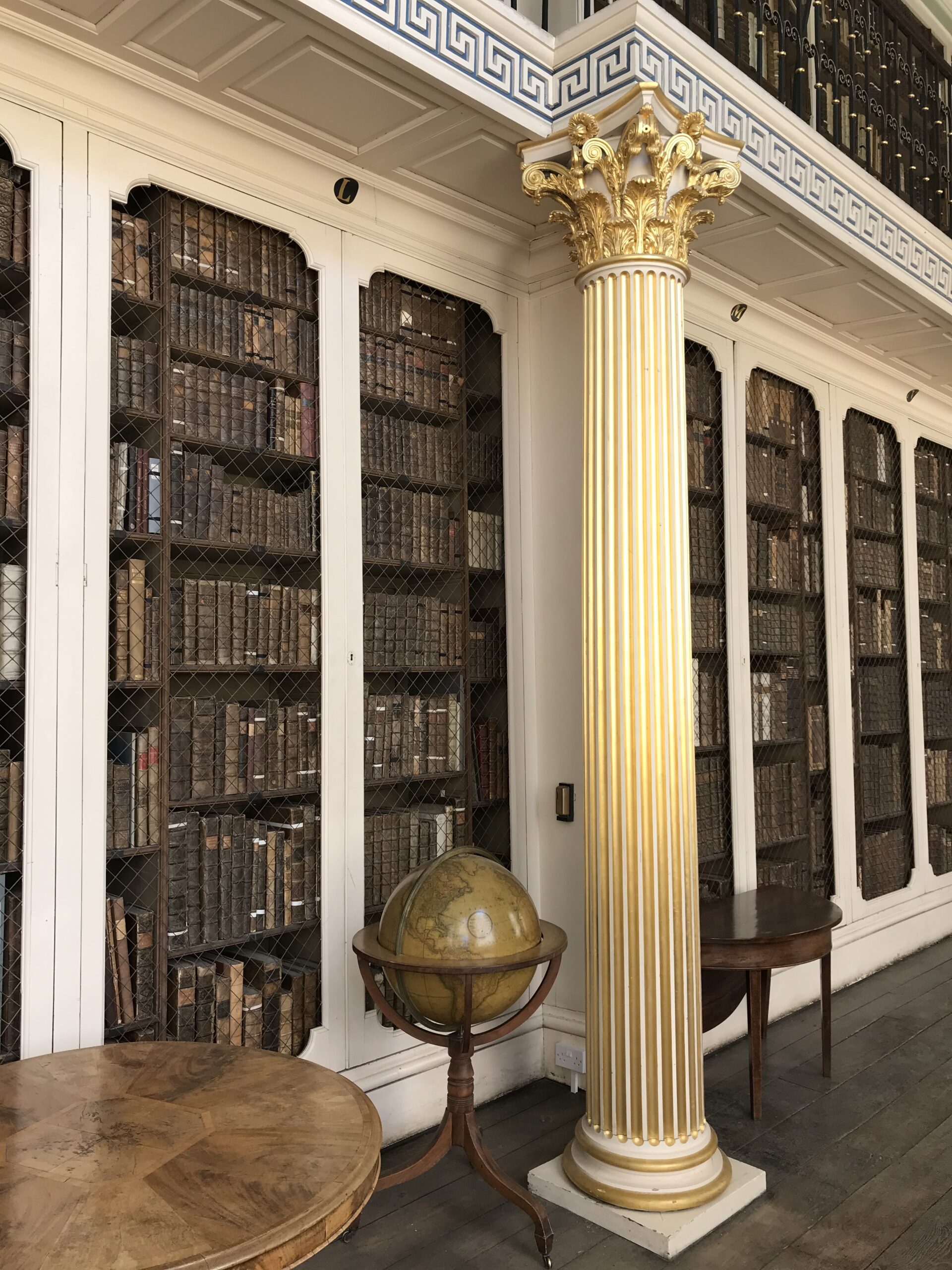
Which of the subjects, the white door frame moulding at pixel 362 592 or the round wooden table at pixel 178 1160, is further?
the white door frame moulding at pixel 362 592

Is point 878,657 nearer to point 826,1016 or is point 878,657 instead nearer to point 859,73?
point 826,1016

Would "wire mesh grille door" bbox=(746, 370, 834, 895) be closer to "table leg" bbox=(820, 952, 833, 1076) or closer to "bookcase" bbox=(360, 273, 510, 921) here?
"table leg" bbox=(820, 952, 833, 1076)

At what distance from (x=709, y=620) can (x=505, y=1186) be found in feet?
8.75

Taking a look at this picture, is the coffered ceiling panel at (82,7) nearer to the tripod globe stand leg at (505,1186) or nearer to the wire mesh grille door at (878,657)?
the tripod globe stand leg at (505,1186)

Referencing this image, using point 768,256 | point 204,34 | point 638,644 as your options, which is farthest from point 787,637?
point 204,34

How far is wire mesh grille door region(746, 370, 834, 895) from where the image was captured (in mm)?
5031

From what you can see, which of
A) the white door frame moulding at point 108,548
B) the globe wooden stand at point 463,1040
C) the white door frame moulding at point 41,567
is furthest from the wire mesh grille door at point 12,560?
the globe wooden stand at point 463,1040

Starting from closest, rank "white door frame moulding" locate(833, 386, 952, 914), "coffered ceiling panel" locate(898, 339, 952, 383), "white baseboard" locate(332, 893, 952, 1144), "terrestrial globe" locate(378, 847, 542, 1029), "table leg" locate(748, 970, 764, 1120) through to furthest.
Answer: "terrestrial globe" locate(378, 847, 542, 1029), "white baseboard" locate(332, 893, 952, 1144), "table leg" locate(748, 970, 764, 1120), "coffered ceiling panel" locate(898, 339, 952, 383), "white door frame moulding" locate(833, 386, 952, 914)

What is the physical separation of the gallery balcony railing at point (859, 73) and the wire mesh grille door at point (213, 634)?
1.70 meters

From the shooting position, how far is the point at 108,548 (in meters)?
2.89

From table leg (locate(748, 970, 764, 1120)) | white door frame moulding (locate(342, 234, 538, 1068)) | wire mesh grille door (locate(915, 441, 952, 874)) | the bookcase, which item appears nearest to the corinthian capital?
white door frame moulding (locate(342, 234, 538, 1068))

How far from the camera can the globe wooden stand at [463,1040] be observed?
2.86 metres

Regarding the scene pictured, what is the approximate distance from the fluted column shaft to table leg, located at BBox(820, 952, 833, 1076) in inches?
42.9

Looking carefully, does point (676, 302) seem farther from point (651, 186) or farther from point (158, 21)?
point (158, 21)
